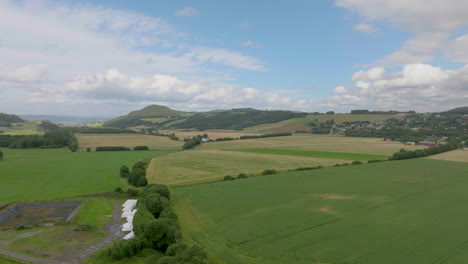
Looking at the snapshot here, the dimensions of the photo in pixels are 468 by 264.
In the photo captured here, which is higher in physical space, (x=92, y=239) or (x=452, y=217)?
(x=452, y=217)

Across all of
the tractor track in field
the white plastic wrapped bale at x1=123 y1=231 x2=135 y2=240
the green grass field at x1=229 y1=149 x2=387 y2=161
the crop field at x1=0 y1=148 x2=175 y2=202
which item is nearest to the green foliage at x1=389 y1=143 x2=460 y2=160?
the green grass field at x1=229 y1=149 x2=387 y2=161

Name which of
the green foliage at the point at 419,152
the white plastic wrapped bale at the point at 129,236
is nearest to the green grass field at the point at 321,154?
the green foliage at the point at 419,152

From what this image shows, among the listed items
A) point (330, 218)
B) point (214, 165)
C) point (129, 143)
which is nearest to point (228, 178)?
point (214, 165)

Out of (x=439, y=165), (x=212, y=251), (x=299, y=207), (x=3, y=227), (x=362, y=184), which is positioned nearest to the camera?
(x=212, y=251)

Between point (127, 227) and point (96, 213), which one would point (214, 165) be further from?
point (127, 227)

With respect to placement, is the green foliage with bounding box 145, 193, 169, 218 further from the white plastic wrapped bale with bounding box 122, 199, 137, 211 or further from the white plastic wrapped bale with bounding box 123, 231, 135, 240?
the white plastic wrapped bale with bounding box 122, 199, 137, 211

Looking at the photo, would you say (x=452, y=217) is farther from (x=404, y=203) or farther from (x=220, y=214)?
(x=220, y=214)

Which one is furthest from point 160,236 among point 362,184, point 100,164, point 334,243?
point 100,164

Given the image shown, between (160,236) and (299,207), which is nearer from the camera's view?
(160,236)

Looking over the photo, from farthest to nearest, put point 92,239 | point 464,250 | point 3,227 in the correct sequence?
point 3,227 → point 92,239 → point 464,250
